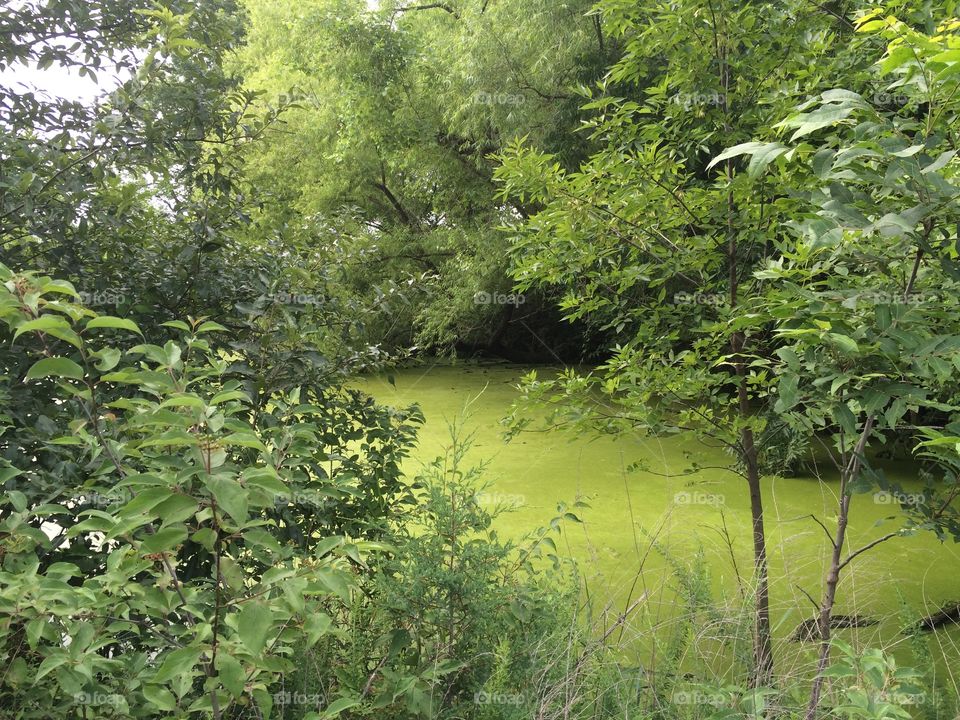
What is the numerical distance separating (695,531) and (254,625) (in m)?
2.42

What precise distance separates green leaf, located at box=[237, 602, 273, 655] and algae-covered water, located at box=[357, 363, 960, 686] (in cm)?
153

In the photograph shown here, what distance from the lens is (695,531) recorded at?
2.98m

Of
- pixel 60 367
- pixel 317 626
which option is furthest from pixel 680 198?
pixel 60 367

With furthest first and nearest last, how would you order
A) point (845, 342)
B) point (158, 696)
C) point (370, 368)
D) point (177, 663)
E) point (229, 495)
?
point (370, 368) < point (845, 342) < point (158, 696) < point (177, 663) < point (229, 495)

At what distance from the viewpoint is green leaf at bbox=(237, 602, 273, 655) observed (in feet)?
2.76

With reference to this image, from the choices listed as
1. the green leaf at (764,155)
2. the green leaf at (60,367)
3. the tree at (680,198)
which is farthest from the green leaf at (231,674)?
the tree at (680,198)

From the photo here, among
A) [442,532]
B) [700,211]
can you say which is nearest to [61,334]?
[442,532]

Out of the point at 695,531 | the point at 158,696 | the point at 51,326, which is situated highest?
the point at 51,326

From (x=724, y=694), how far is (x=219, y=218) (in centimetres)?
205

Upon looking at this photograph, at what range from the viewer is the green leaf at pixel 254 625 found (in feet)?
2.76

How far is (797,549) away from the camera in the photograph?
370 cm

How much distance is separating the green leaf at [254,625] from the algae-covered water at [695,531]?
5.02ft

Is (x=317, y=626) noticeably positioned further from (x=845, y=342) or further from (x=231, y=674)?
(x=845, y=342)

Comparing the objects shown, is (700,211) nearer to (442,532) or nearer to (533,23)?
(442,532)
